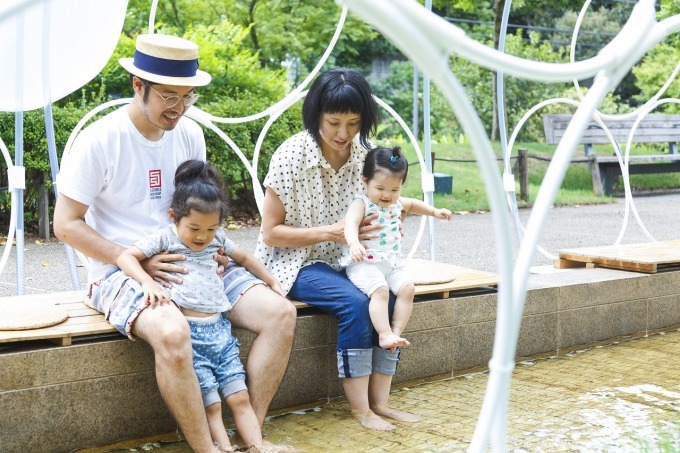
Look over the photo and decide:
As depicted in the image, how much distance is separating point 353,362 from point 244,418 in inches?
18.0

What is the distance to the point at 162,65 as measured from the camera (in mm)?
2885

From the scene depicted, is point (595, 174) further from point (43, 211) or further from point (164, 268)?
point (164, 268)

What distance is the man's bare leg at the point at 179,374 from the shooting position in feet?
8.39

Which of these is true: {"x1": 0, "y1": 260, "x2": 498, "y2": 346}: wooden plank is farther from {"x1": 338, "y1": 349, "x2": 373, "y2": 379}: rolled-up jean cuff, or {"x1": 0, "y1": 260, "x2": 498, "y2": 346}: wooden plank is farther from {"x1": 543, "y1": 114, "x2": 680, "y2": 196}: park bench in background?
{"x1": 543, "y1": 114, "x2": 680, "y2": 196}: park bench in background

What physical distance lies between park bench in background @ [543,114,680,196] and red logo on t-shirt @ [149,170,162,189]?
8.41 meters

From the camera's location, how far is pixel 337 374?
3.33 meters

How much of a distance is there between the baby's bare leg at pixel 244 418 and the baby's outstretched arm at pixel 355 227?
0.55 metres

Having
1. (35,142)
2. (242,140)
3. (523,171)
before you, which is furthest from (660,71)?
(35,142)

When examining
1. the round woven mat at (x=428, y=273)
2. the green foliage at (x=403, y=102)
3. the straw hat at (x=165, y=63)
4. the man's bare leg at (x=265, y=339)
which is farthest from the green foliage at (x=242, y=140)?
the green foliage at (x=403, y=102)

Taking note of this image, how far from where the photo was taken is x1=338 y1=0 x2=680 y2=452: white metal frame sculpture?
1.27 metres

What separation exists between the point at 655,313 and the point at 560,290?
0.71 metres

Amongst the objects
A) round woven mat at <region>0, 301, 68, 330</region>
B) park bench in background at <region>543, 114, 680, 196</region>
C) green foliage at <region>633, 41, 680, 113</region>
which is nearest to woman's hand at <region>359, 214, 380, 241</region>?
round woven mat at <region>0, 301, 68, 330</region>

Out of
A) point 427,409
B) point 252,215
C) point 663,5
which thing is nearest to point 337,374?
point 427,409

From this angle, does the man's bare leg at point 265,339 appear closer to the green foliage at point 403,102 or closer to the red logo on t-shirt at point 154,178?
the red logo on t-shirt at point 154,178
